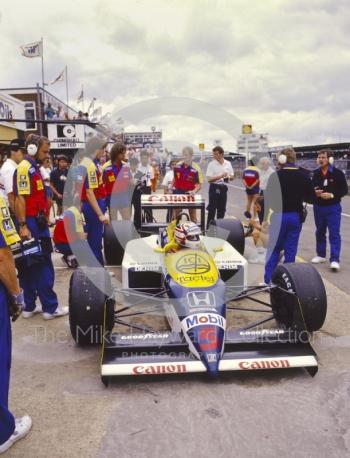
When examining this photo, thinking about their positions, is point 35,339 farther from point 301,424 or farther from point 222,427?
point 301,424

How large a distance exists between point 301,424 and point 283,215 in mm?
2906

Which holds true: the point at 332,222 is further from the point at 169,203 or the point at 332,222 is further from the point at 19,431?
the point at 19,431

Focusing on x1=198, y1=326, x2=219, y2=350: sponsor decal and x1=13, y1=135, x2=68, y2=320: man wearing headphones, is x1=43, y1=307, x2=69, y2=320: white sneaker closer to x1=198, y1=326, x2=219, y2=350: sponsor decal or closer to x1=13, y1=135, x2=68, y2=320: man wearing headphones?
x1=13, y1=135, x2=68, y2=320: man wearing headphones

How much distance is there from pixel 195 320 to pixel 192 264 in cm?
70

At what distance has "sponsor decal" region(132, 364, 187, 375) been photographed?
3119 mm

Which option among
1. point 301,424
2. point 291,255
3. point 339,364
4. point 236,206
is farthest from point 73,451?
point 236,206

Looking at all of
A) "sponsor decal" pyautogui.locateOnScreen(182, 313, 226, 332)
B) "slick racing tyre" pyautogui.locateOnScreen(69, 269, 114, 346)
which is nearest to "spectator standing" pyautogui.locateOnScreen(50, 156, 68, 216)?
"slick racing tyre" pyautogui.locateOnScreen(69, 269, 114, 346)

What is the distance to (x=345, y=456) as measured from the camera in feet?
8.06

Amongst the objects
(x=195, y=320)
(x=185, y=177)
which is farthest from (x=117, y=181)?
(x=195, y=320)

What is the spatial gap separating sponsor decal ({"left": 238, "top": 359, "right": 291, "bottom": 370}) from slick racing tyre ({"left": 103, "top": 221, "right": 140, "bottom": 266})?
346 cm

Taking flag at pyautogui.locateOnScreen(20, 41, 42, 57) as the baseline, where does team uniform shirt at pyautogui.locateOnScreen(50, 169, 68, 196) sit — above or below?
below

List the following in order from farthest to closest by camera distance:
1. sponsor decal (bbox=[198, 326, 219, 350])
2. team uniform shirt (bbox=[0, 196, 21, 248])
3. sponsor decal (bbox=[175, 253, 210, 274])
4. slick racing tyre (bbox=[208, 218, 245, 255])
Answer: slick racing tyre (bbox=[208, 218, 245, 255])
sponsor decal (bbox=[175, 253, 210, 274])
sponsor decal (bbox=[198, 326, 219, 350])
team uniform shirt (bbox=[0, 196, 21, 248])

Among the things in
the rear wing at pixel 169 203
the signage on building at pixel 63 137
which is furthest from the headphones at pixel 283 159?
the signage on building at pixel 63 137

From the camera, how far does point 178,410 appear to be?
2941 mm
